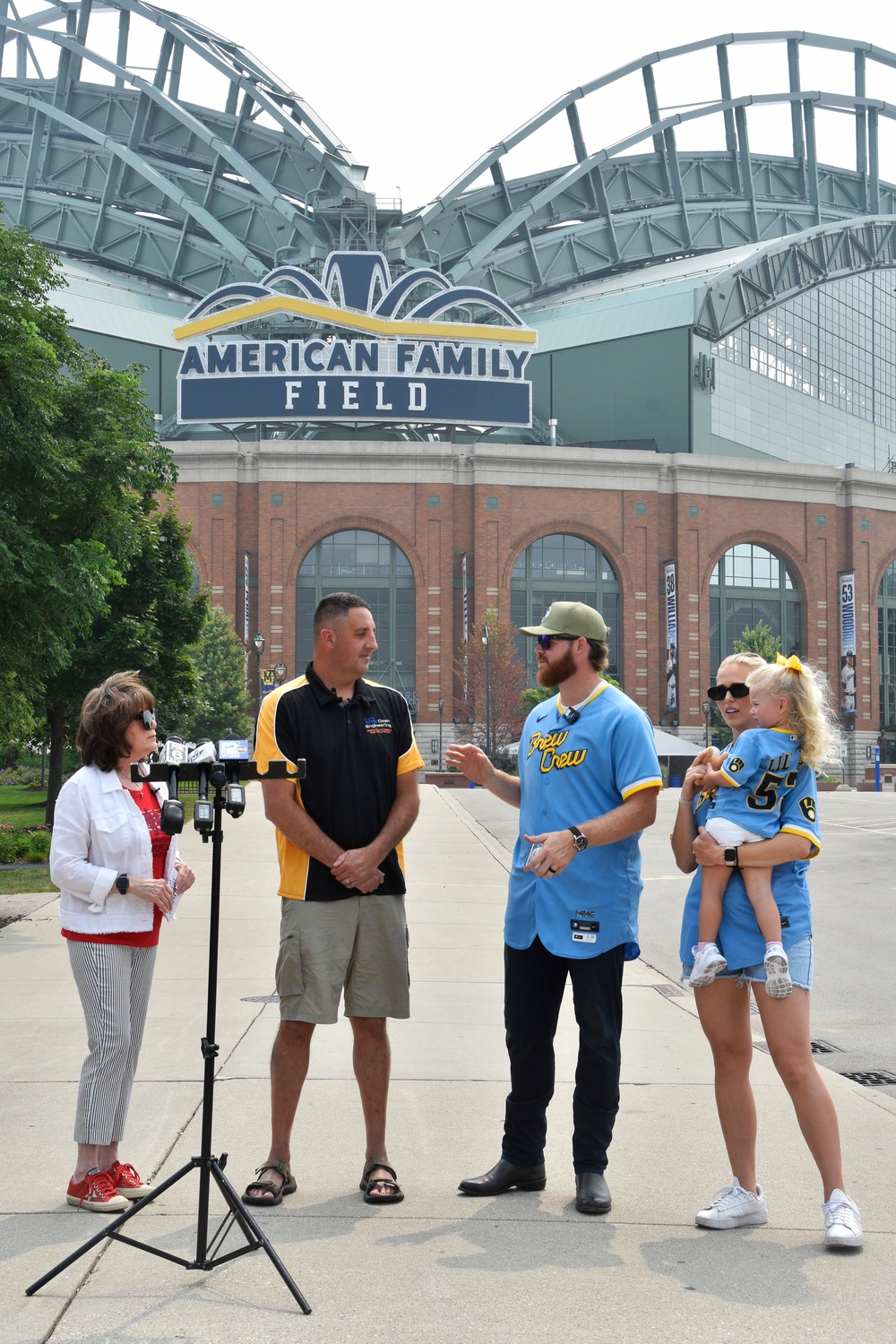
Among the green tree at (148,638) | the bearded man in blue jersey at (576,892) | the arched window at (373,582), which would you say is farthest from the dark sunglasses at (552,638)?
the arched window at (373,582)

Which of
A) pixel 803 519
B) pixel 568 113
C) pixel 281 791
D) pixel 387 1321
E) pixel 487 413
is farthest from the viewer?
pixel 568 113

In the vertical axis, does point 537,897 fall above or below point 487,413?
below

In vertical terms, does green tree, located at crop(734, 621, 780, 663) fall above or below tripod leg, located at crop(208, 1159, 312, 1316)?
→ above

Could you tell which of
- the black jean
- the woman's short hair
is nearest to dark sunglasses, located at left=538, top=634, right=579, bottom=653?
the black jean

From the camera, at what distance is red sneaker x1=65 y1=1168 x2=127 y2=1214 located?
15.1 feet

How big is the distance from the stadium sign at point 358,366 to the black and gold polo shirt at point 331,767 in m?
64.0

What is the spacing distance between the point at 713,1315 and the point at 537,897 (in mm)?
1600

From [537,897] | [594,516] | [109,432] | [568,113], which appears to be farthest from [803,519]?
[537,897]

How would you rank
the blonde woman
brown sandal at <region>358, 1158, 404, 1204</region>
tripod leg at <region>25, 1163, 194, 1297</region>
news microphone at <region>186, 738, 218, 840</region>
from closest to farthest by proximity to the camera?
tripod leg at <region>25, 1163, 194, 1297</region>, news microphone at <region>186, 738, 218, 840</region>, the blonde woman, brown sandal at <region>358, 1158, 404, 1204</region>

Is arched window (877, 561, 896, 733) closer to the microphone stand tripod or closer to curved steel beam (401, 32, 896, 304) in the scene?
curved steel beam (401, 32, 896, 304)

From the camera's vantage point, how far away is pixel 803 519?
249 feet

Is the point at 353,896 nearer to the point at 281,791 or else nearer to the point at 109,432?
the point at 281,791

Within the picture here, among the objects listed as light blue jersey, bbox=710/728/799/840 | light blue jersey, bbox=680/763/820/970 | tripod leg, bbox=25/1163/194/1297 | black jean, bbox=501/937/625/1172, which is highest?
light blue jersey, bbox=710/728/799/840

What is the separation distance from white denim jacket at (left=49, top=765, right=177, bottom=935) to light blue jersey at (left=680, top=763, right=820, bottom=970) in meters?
2.06
